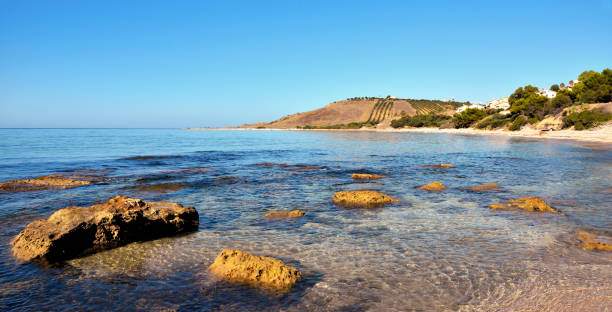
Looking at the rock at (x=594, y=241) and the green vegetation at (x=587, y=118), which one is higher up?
the green vegetation at (x=587, y=118)

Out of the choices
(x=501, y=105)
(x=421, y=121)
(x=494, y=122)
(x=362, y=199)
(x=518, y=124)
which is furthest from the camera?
(x=421, y=121)

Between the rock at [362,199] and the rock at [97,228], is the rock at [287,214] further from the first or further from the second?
the rock at [97,228]

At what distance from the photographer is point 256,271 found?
5793mm

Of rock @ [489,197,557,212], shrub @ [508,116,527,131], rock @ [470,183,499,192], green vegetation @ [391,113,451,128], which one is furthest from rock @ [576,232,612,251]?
green vegetation @ [391,113,451,128]

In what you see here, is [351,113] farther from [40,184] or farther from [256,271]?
[256,271]

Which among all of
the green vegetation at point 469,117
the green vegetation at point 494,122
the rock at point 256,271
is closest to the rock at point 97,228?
the rock at point 256,271

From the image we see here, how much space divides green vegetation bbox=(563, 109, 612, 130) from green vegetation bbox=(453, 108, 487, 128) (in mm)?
33967

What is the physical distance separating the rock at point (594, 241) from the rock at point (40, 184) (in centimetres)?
1744

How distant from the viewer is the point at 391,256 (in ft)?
22.2

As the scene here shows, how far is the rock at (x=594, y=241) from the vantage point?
22.9ft

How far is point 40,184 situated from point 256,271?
13920 mm

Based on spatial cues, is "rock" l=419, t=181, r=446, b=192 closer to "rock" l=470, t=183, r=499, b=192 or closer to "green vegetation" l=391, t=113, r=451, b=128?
"rock" l=470, t=183, r=499, b=192

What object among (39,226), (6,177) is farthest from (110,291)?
(6,177)

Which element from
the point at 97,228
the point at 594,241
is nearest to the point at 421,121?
the point at 594,241
